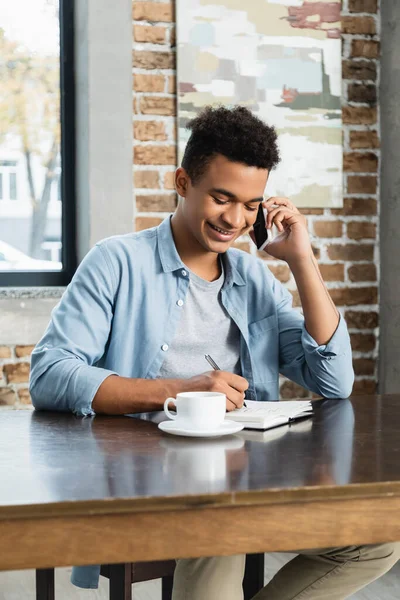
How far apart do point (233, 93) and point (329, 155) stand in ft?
1.51

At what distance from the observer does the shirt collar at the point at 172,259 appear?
1.94 m

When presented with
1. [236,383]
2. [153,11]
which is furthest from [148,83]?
[236,383]

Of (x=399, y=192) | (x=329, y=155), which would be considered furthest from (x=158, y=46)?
(x=399, y=192)

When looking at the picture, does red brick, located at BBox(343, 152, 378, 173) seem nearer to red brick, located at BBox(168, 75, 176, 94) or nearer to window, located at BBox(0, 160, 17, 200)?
red brick, located at BBox(168, 75, 176, 94)

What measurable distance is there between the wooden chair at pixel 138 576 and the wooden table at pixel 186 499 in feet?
1.37

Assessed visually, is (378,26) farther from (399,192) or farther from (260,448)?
(260,448)

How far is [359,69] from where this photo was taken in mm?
3250

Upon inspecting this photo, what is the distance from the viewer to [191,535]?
1.03 m

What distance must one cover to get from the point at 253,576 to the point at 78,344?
65 centimetres

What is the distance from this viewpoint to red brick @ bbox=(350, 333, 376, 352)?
3285mm

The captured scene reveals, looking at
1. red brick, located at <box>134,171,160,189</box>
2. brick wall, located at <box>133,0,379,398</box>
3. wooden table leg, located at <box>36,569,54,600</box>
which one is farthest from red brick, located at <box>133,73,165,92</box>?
wooden table leg, located at <box>36,569,54,600</box>

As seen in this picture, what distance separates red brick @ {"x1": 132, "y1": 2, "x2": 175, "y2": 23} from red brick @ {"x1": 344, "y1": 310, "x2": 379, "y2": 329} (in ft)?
4.38

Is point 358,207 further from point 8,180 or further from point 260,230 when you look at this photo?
point 8,180

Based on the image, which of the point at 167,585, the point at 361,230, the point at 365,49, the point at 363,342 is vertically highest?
the point at 365,49
